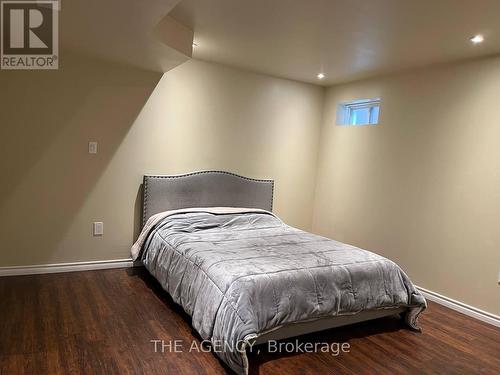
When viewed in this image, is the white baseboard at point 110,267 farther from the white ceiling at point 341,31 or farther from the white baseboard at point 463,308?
the white ceiling at point 341,31

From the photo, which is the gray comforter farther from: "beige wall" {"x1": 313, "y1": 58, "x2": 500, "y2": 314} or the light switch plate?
the light switch plate

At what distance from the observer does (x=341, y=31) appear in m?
2.85

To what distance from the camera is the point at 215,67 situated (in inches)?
164

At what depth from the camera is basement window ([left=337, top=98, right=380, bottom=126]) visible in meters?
4.44

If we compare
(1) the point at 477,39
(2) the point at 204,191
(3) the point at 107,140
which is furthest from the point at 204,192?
(1) the point at 477,39

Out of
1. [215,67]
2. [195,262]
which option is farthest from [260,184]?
[195,262]

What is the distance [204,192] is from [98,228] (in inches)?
45.0

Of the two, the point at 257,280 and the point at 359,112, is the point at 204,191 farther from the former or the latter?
the point at 359,112

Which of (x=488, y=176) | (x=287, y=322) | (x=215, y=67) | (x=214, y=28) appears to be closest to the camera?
(x=287, y=322)

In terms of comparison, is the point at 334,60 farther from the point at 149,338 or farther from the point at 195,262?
the point at 149,338

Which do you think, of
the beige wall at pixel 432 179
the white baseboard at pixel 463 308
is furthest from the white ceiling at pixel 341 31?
the white baseboard at pixel 463 308

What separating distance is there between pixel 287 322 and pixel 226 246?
86 cm

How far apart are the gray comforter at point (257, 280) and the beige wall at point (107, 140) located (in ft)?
2.32

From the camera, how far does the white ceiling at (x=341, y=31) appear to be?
7.89 ft
